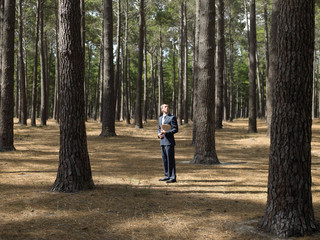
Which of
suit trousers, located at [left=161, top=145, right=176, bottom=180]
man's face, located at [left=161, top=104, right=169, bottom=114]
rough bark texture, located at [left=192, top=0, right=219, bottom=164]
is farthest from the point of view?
rough bark texture, located at [left=192, top=0, right=219, bottom=164]

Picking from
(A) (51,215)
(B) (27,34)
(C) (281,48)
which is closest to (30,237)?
(A) (51,215)

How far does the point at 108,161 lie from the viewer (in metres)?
11.3

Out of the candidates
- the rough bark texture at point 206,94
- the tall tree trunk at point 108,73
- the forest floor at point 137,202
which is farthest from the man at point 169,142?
the tall tree trunk at point 108,73

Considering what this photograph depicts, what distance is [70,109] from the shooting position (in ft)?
22.0

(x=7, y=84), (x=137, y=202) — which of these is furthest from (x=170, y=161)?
(x=7, y=84)

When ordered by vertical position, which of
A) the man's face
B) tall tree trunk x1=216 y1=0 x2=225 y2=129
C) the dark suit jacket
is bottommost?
the dark suit jacket

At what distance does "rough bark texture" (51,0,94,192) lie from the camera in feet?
22.1

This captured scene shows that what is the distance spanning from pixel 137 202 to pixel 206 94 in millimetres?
5500

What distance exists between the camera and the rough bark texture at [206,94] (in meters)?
10.8

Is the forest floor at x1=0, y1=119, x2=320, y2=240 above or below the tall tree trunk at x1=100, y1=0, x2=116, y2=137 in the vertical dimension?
→ below

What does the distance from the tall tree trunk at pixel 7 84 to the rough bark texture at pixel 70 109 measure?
270 inches

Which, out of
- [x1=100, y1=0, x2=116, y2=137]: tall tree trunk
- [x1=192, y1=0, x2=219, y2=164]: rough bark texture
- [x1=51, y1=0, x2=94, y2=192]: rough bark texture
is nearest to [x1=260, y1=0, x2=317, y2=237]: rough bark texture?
[x1=51, y1=0, x2=94, y2=192]: rough bark texture

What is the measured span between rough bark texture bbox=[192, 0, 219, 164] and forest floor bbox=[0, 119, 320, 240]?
567 mm

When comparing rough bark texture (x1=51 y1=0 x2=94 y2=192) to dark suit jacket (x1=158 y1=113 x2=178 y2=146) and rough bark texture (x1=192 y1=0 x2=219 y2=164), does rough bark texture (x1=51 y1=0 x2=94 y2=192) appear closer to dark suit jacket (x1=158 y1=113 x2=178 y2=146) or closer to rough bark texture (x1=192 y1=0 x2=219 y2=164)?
dark suit jacket (x1=158 y1=113 x2=178 y2=146)
